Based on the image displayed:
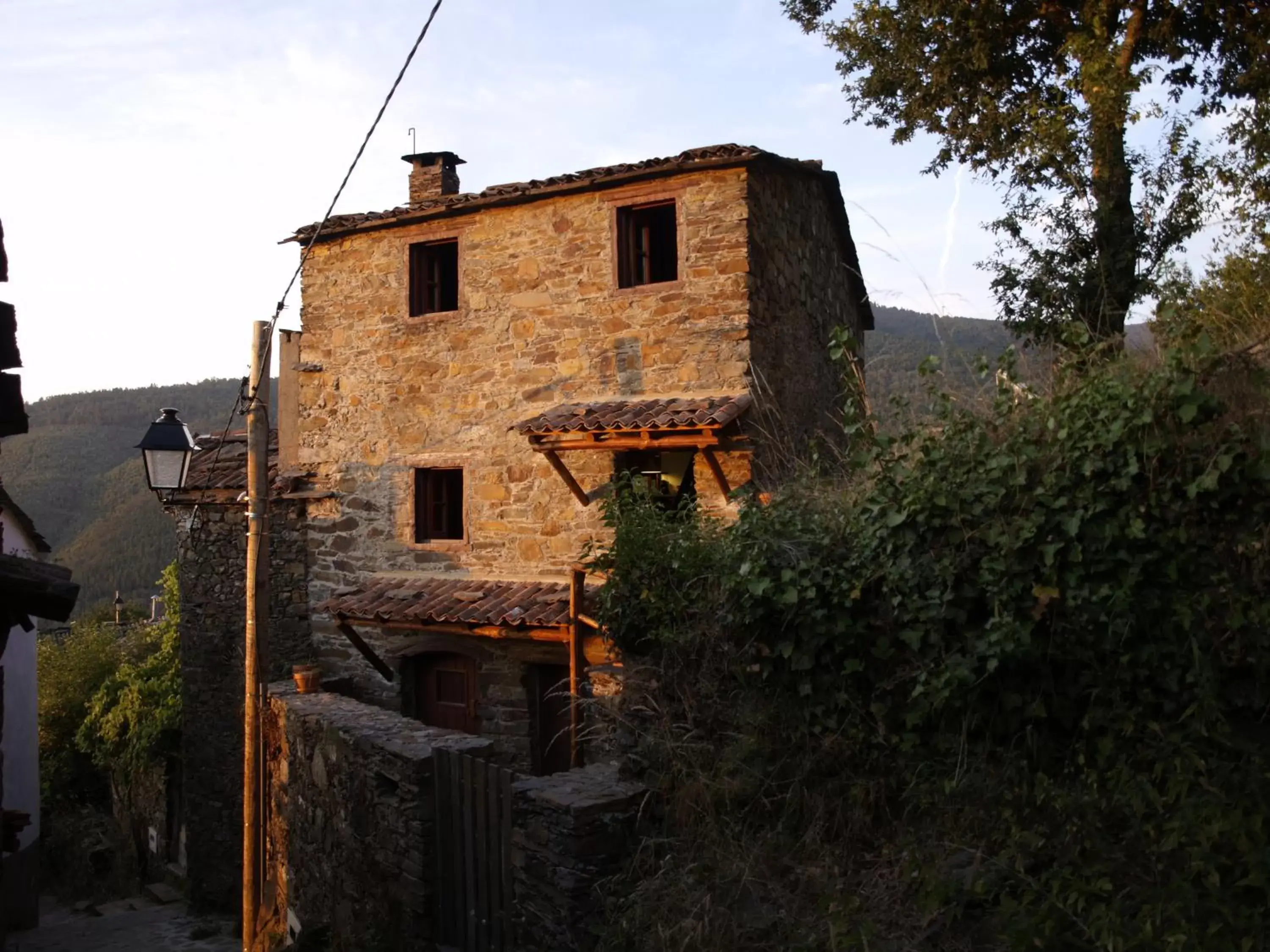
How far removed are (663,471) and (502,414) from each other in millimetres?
2022

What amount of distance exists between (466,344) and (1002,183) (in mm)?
5824

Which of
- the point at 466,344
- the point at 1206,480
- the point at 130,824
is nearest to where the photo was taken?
the point at 1206,480

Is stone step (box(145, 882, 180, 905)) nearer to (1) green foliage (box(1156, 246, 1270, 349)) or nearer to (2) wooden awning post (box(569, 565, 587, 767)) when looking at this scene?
(2) wooden awning post (box(569, 565, 587, 767))

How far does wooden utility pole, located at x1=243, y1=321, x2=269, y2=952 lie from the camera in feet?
25.2

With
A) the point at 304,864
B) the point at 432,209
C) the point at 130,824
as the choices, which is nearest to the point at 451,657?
the point at 304,864

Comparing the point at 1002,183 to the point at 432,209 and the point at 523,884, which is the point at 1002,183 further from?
the point at 523,884

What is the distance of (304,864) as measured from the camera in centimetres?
787

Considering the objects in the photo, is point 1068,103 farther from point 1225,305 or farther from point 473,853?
point 473,853

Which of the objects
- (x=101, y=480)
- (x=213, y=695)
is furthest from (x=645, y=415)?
(x=101, y=480)

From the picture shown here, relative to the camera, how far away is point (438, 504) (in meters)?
11.4

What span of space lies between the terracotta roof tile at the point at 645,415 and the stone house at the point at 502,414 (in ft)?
0.10

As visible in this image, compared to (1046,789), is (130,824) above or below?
below

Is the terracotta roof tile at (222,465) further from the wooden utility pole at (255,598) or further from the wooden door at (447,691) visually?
the wooden utility pole at (255,598)

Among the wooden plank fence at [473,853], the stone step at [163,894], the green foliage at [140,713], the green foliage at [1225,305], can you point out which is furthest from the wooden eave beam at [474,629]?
the green foliage at [140,713]
